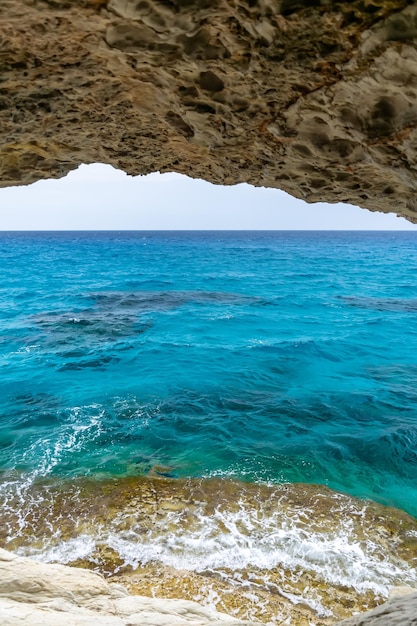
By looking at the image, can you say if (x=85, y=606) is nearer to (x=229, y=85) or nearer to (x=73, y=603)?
(x=73, y=603)

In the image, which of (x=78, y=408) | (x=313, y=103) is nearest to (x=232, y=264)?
(x=78, y=408)

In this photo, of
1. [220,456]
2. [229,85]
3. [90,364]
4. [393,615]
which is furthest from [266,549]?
[90,364]

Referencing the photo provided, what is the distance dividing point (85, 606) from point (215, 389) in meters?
12.7

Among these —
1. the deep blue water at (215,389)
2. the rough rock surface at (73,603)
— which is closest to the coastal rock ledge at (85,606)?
the rough rock surface at (73,603)

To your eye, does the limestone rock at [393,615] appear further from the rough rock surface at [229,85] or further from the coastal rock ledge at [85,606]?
the rough rock surface at [229,85]

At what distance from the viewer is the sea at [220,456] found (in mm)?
8195

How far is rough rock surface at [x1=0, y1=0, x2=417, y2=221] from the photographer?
141 inches

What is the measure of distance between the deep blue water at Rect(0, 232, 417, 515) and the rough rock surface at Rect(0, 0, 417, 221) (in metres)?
8.40

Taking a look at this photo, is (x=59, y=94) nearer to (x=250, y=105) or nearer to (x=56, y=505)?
(x=250, y=105)

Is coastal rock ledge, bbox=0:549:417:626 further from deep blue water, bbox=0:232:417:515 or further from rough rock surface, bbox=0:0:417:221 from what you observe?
deep blue water, bbox=0:232:417:515

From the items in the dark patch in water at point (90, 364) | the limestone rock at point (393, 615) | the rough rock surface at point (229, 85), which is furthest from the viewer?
the dark patch in water at point (90, 364)

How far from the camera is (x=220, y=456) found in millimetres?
12547

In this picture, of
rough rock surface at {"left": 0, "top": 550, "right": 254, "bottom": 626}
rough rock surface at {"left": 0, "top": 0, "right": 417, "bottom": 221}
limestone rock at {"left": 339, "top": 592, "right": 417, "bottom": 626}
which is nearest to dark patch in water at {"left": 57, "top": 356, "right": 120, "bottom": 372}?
rough rock surface at {"left": 0, "top": 0, "right": 417, "bottom": 221}

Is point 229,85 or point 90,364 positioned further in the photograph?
point 90,364
